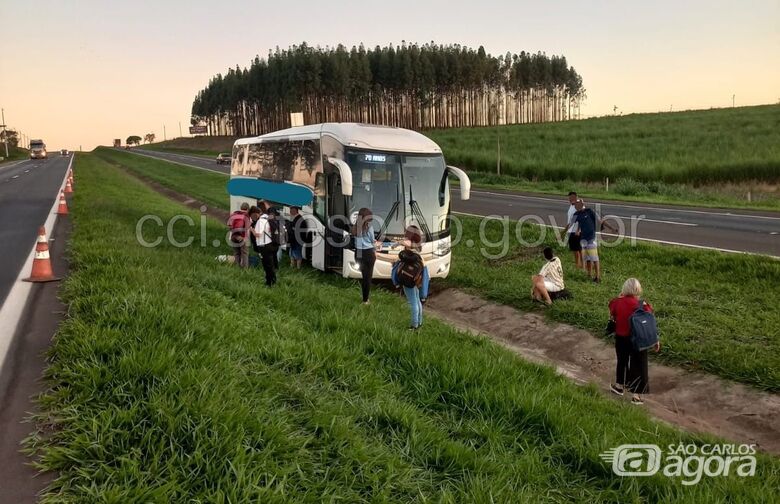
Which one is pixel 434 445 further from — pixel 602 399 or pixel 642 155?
pixel 642 155

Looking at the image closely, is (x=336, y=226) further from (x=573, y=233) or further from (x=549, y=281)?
(x=573, y=233)

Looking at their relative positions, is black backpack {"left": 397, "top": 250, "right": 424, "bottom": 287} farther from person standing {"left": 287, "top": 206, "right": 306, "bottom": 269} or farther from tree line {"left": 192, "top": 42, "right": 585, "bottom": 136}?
tree line {"left": 192, "top": 42, "right": 585, "bottom": 136}

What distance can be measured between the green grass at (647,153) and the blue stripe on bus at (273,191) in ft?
86.9

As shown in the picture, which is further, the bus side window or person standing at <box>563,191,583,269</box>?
the bus side window

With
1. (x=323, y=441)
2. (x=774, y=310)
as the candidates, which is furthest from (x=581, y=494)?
(x=774, y=310)

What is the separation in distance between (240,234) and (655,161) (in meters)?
34.2

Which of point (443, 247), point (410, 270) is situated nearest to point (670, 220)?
point (443, 247)

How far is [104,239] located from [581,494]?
11086 millimetres

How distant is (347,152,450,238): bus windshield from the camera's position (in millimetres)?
12258

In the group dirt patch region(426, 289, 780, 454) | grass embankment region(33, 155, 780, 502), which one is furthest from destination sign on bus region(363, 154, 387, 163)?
grass embankment region(33, 155, 780, 502)

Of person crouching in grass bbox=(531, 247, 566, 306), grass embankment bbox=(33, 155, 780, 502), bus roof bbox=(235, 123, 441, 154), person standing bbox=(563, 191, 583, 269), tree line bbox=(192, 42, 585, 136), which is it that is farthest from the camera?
tree line bbox=(192, 42, 585, 136)

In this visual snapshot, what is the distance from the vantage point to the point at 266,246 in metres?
10.5

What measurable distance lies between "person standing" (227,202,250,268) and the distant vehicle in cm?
7947

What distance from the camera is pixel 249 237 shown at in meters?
12.7
